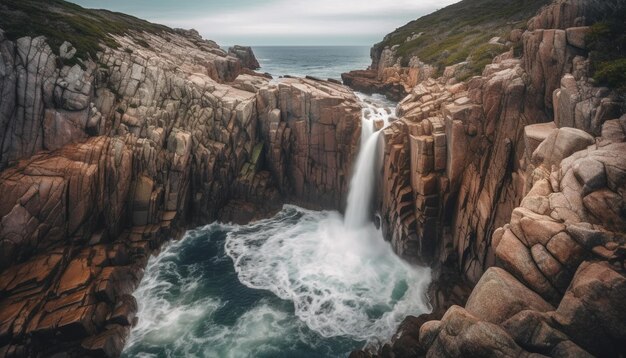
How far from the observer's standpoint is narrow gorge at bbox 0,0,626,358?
49.5 ft

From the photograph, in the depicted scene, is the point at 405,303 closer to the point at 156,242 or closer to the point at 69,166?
the point at 156,242

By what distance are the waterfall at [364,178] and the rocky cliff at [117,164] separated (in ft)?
4.64

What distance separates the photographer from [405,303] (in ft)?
94.8

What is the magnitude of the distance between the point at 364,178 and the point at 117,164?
92.8 ft

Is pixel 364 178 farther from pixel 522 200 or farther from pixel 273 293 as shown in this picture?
pixel 522 200

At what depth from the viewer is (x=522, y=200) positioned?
18750mm

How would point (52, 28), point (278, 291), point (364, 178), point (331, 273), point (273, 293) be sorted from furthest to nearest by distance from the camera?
point (364, 178)
point (52, 28)
point (331, 273)
point (278, 291)
point (273, 293)

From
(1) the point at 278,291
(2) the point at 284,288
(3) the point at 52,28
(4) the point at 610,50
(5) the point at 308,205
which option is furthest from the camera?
(5) the point at 308,205

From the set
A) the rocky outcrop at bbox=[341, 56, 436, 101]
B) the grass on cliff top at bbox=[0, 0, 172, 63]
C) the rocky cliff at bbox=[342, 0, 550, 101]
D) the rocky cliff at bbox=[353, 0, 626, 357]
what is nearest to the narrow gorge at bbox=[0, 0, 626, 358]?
the rocky cliff at bbox=[353, 0, 626, 357]

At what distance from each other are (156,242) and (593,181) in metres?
38.4

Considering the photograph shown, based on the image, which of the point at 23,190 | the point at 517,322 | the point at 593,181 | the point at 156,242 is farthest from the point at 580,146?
the point at 23,190

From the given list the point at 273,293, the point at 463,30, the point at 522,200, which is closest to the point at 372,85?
the point at 463,30

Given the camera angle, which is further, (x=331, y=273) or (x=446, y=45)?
(x=446, y=45)

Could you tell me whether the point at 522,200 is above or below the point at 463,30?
below
